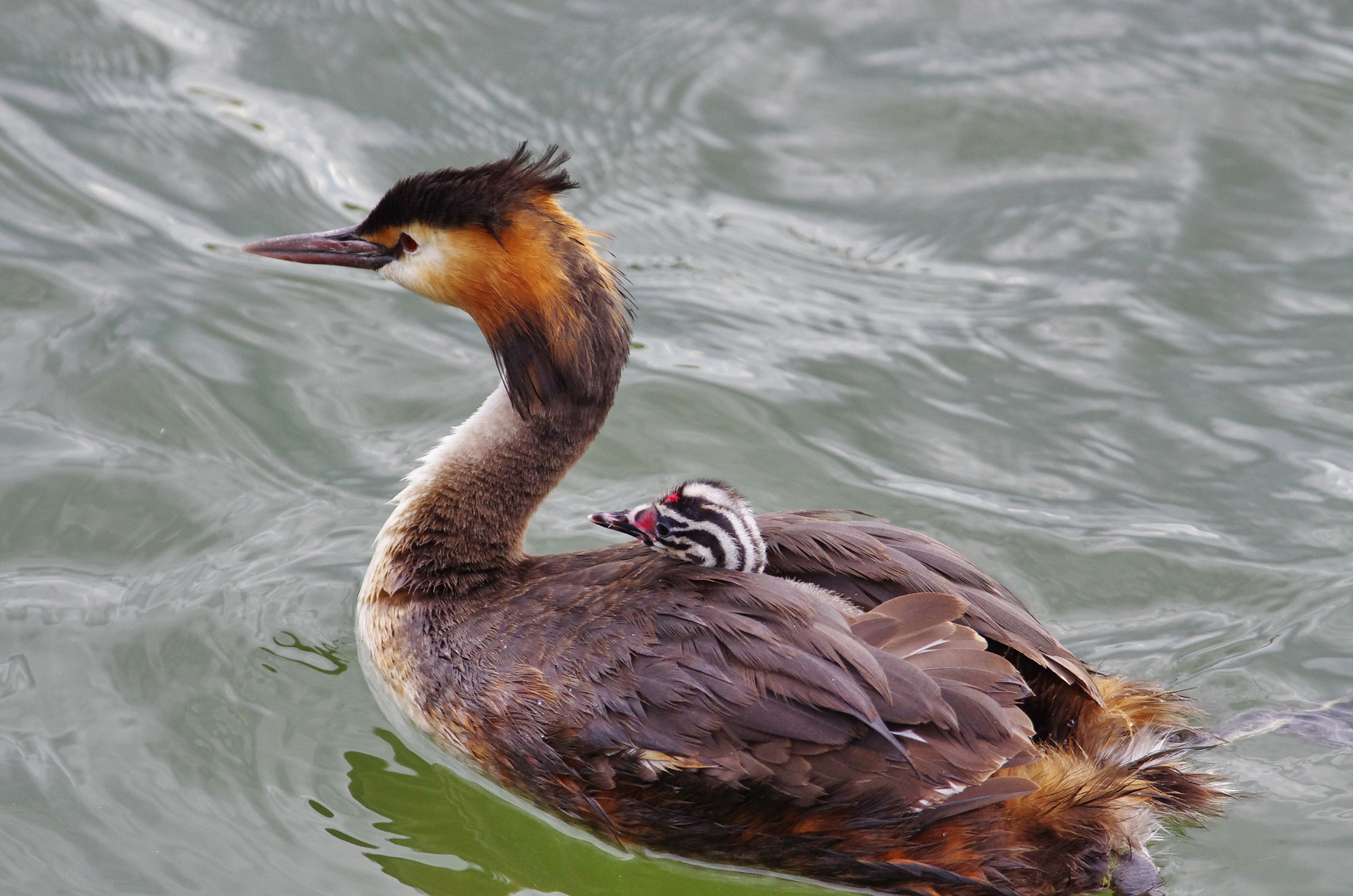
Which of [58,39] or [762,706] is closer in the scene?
[762,706]

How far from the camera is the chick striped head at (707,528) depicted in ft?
14.2

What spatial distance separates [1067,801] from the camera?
13.3 feet

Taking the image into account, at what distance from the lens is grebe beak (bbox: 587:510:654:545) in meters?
4.49

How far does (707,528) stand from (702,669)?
43 centimetres

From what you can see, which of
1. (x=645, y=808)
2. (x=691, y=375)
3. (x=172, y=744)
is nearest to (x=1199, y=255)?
(x=691, y=375)

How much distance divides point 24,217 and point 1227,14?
20.4 feet

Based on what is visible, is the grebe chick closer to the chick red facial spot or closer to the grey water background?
the chick red facial spot

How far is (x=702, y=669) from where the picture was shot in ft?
13.4

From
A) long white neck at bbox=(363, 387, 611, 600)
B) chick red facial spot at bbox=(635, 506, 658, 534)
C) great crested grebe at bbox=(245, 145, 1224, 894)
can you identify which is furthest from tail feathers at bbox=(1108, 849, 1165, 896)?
long white neck at bbox=(363, 387, 611, 600)

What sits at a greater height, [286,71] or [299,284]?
[286,71]

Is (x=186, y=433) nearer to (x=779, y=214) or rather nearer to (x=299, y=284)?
(x=299, y=284)

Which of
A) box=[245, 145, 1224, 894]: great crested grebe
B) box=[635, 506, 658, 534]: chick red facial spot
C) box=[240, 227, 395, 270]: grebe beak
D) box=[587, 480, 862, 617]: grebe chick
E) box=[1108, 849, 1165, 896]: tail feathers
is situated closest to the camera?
box=[245, 145, 1224, 894]: great crested grebe

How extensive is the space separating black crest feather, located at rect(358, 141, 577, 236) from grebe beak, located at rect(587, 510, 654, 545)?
0.92 m

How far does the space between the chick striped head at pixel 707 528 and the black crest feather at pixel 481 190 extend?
→ 1009 mm
